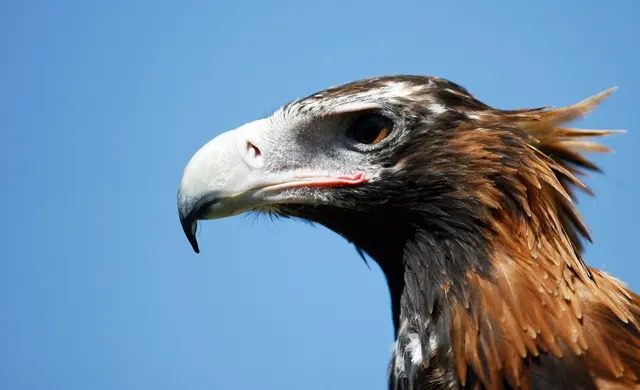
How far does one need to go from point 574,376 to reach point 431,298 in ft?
2.34

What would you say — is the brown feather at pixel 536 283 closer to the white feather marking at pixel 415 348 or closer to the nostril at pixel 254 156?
the white feather marking at pixel 415 348

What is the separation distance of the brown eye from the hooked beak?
0.59ft

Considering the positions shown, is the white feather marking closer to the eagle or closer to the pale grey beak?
the eagle

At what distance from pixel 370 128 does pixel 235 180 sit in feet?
2.24

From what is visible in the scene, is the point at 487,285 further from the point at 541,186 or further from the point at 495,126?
the point at 495,126

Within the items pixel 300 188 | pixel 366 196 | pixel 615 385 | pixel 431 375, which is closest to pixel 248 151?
pixel 300 188

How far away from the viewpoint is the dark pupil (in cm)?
378

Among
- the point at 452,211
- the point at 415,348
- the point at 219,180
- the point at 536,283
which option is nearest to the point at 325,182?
the point at 219,180

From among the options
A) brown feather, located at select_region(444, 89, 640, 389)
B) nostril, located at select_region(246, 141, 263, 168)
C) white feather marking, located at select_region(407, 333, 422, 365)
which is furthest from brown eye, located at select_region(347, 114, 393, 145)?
white feather marking, located at select_region(407, 333, 422, 365)

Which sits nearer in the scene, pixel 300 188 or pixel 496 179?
pixel 496 179

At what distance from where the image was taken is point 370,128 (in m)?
3.83

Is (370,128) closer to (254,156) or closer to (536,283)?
(254,156)

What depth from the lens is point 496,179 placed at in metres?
3.55

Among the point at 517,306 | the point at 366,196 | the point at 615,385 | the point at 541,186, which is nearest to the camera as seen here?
the point at 615,385
